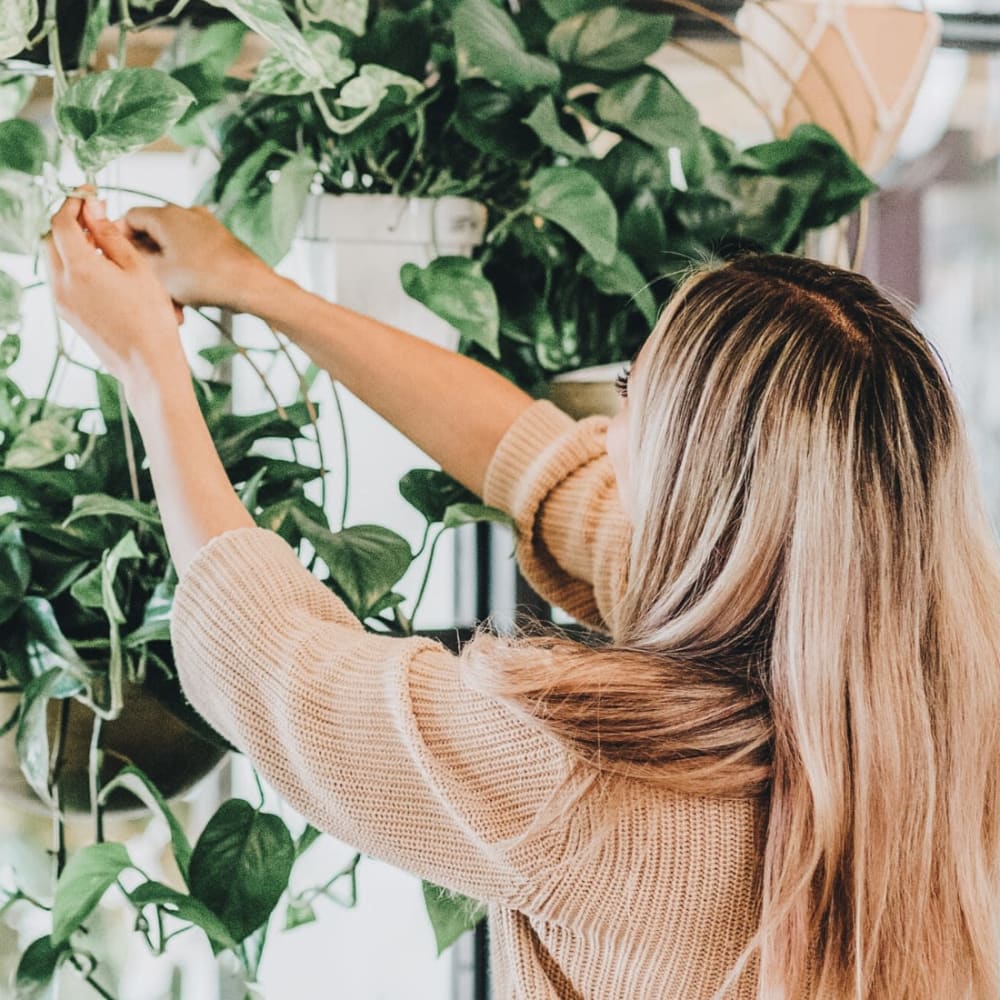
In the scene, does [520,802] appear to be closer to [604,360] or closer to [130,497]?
[130,497]

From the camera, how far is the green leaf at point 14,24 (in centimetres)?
75

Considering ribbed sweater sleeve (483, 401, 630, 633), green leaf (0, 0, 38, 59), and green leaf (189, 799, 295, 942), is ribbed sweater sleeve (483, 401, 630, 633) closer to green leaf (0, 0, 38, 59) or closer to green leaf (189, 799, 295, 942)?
green leaf (189, 799, 295, 942)

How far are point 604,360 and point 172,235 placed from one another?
1.48ft

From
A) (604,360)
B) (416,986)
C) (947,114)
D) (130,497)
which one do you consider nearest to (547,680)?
(130,497)

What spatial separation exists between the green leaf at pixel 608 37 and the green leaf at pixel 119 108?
427mm

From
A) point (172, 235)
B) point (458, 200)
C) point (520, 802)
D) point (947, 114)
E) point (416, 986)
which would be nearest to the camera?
point (520, 802)

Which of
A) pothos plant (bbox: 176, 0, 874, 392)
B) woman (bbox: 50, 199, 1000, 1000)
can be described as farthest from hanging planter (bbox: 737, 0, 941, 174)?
woman (bbox: 50, 199, 1000, 1000)

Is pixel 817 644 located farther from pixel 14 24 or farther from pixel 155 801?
pixel 14 24

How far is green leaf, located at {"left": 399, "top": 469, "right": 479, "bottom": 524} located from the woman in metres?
0.24

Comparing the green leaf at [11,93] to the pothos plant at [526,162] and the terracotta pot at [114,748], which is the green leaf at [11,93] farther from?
the terracotta pot at [114,748]

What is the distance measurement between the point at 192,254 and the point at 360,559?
0.28 meters

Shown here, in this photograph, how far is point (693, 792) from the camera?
2.53 feet

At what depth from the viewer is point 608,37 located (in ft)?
3.47

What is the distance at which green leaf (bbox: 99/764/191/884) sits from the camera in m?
0.84
